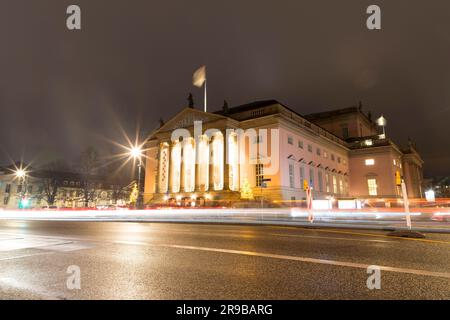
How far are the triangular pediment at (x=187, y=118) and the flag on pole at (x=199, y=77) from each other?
4638mm

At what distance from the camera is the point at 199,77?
140 feet

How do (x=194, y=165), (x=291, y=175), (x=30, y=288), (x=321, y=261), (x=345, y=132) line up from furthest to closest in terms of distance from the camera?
1. (x=345, y=132)
2. (x=194, y=165)
3. (x=291, y=175)
4. (x=321, y=261)
5. (x=30, y=288)

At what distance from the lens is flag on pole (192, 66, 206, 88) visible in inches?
1670

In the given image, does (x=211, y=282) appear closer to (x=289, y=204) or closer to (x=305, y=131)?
(x=289, y=204)

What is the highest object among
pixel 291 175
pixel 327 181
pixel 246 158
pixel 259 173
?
pixel 246 158

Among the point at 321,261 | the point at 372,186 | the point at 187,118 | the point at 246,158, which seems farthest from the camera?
the point at 372,186

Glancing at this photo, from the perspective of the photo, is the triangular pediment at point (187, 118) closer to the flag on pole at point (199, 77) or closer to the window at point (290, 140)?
the flag on pole at point (199, 77)

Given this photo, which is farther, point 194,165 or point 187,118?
point 187,118

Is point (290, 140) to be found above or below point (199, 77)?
below

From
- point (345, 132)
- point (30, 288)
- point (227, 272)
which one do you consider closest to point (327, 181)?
point (345, 132)

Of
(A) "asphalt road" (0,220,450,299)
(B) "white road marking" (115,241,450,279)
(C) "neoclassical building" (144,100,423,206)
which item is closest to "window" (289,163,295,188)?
(C) "neoclassical building" (144,100,423,206)

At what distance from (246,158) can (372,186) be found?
35.4 metres

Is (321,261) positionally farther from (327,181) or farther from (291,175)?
(327,181)

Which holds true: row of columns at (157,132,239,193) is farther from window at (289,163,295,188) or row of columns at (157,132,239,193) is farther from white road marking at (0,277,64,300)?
white road marking at (0,277,64,300)
